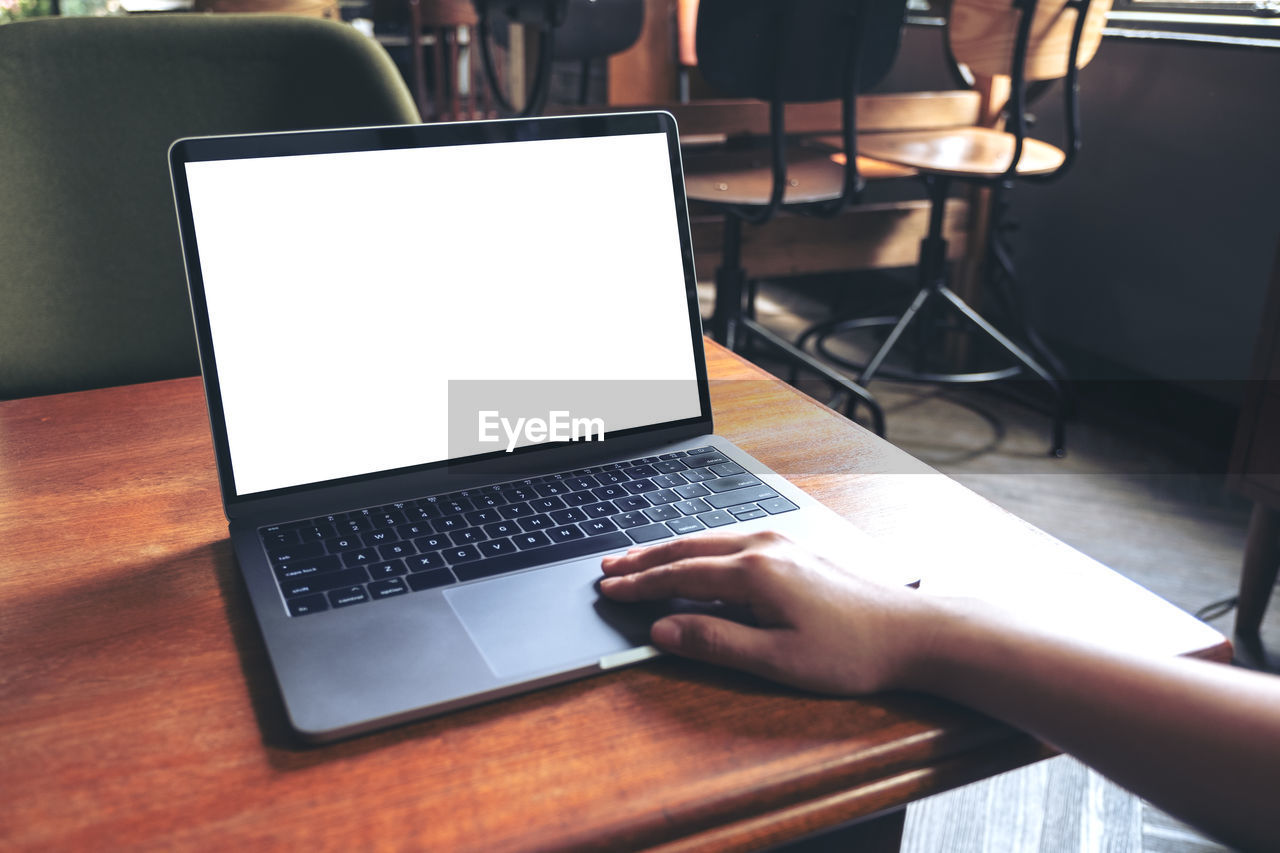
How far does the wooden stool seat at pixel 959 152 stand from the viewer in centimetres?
211

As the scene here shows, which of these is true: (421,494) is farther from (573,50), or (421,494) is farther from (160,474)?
(573,50)

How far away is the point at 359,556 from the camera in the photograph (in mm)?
512

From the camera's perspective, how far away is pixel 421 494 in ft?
1.93

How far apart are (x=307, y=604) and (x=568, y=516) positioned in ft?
0.51

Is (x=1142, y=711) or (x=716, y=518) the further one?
(x=716, y=518)

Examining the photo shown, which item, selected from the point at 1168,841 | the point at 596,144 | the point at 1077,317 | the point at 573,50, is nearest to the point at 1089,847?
the point at 1168,841

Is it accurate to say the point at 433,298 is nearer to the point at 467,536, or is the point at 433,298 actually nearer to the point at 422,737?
the point at 467,536

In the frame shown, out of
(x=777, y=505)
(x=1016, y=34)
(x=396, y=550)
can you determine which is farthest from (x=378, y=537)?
(x=1016, y=34)

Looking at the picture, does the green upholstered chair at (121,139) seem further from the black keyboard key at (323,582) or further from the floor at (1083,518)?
the floor at (1083,518)

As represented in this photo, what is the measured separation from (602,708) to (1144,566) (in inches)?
67.7

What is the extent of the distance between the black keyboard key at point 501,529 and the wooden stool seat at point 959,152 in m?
1.80

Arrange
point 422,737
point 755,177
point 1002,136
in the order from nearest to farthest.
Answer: point 422,737 → point 755,177 → point 1002,136

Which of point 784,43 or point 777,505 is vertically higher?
point 784,43

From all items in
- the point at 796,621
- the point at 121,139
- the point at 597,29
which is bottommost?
the point at 796,621
